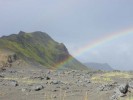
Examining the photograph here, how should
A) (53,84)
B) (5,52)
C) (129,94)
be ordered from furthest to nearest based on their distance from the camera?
(5,52) → (53,84) → (129,94)

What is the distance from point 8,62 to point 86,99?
120 meters

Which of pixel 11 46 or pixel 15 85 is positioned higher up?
pixel 11 46

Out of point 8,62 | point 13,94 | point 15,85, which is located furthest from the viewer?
point 8,62

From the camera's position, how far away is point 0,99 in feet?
132

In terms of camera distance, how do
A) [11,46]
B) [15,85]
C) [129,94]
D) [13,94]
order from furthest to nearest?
1. [11,46]
2. [15,85]
3. [13,94]
4. [129,94]

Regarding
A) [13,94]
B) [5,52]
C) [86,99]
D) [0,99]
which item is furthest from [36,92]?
[5,52]

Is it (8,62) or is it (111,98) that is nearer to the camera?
(111,98)

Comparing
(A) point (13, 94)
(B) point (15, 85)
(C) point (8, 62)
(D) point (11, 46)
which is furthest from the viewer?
(D) point (11, 46)

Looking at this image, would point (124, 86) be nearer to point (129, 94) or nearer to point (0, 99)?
point (129, 94)

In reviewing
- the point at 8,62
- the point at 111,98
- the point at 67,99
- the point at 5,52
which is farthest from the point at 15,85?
the point at 5,52

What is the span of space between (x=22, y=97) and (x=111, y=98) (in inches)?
449

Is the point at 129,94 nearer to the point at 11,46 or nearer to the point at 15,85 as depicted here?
the point at 15,85

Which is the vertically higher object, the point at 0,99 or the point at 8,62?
the point at 8,62

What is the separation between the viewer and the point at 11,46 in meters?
197
